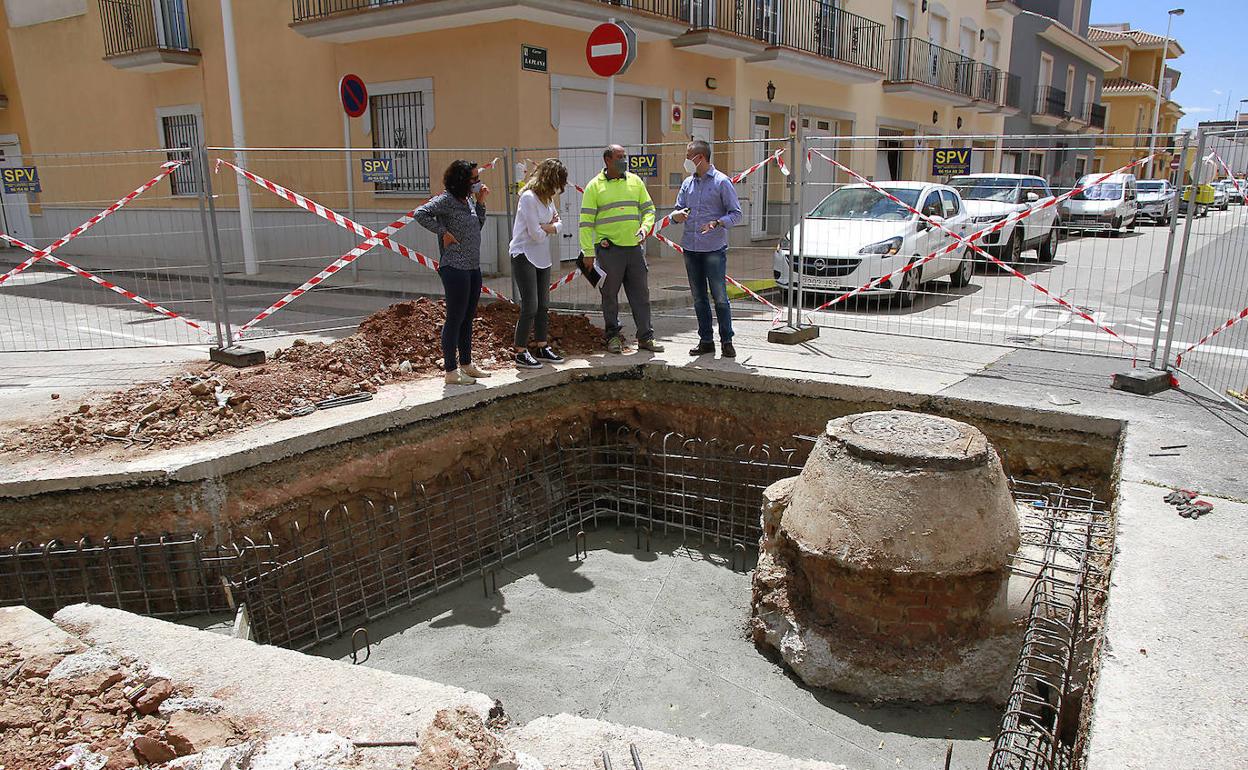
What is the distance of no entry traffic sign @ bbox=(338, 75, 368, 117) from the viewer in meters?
11.8

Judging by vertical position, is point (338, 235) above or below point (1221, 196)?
below

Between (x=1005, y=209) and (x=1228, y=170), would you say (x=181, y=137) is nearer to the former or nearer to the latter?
(x=1005, y=209)

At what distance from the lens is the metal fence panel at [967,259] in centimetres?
798

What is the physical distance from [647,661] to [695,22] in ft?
44.6

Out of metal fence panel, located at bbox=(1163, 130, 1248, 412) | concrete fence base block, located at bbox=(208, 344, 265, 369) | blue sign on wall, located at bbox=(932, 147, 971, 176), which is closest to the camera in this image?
metal fence panel, located at bbox=(1163, 130, 1248, 412)

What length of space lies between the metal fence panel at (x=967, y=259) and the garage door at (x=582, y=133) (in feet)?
10.2

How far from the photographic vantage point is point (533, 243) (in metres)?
6.57

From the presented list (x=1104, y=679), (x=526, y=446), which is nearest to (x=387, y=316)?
(x=526, y=446)

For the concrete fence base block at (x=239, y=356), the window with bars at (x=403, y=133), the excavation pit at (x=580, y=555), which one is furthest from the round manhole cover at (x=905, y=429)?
the window with bars at (x=403, y=133)

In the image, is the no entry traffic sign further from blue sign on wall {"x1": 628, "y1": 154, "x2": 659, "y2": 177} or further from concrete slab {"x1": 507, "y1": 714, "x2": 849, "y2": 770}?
concrete slab {"x1": 507, "y1": 714, "x2": 849, "y2": 770}

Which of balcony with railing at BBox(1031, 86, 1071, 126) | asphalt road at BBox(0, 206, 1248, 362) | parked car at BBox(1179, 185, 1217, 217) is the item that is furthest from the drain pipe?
balcony with railing at BBox(1031, 86, 1071, 126)

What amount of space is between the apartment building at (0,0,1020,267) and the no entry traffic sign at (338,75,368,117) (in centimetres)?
128

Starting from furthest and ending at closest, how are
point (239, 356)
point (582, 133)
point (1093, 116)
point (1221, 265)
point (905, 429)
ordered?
point (1093, 116) < point (582, 133) < point (1221, 265) < point (239, 356) < point (905, 429)

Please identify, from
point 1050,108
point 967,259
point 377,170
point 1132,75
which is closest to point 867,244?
point 967,259
